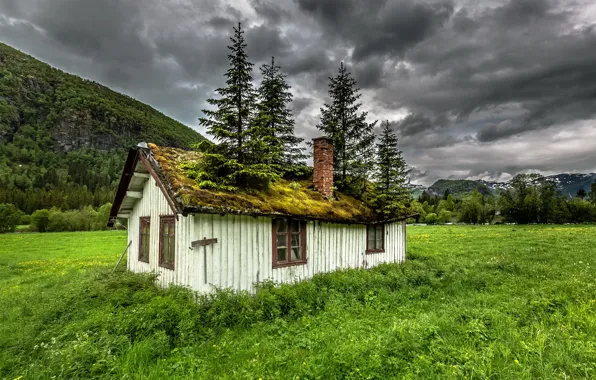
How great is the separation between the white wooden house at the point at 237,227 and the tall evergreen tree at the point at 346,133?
70.0 inches

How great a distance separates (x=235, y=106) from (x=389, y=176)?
28.8 ft

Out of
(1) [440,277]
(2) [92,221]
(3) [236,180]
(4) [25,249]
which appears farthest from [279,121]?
(2) [92,221]

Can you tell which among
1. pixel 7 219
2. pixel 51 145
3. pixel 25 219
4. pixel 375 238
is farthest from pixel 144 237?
pixel 51 145

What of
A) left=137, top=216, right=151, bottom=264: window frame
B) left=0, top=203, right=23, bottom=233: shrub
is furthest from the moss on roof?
left=0, top=203, right=23, bottom=233: shrub

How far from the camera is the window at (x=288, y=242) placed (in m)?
10.6

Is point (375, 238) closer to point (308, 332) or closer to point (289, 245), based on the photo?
point (289, 245)

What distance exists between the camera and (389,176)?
50.9ft

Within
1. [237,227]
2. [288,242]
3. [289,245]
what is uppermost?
[237,227]

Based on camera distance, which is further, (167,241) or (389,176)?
(389,176)

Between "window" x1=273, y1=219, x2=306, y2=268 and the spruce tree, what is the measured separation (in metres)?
5.61

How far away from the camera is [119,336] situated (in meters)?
6.21

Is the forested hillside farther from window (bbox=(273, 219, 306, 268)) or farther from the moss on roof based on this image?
window (bbox=(273, 219, 306, 268))

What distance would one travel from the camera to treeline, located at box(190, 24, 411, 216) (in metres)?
10.7

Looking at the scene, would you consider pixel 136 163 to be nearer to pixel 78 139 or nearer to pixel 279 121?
pixel 279 121
